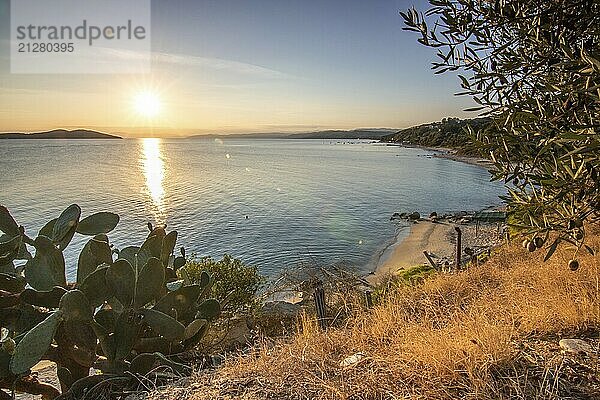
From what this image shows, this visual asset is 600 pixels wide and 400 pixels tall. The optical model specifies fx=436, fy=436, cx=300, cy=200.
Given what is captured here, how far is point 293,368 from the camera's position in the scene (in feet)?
10.9

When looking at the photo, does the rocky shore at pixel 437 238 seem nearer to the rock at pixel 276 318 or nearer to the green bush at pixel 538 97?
the rock at pixel 276 318

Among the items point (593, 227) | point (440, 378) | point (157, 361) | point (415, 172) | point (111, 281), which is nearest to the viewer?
point (440, 378)

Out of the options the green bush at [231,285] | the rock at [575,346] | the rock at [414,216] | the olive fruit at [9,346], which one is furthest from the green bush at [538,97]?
the rock at [414,216]

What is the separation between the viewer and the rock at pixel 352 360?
3.37 meters

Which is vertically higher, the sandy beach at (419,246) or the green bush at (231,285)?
the green bush at (231,285)

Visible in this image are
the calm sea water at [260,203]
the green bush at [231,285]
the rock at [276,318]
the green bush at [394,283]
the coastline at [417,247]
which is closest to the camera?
the green bush at [394,283]

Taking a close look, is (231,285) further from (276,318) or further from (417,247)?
(417,247)

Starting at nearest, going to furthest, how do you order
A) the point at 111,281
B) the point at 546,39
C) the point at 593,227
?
the point at 546,39, the point at 111,281, the point at 593,227

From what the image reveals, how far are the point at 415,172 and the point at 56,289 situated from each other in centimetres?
6077

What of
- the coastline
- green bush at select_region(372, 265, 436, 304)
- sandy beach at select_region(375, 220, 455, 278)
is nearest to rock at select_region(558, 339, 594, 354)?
green bush at select_region(372, 265, 436, 304)

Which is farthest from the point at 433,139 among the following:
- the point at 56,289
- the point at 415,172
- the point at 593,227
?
the point at 56,289

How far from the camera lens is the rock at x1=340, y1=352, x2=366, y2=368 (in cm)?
337

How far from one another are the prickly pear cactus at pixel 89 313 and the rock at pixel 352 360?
1.49m

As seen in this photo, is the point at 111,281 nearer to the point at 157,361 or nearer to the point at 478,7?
the point at 157,361
